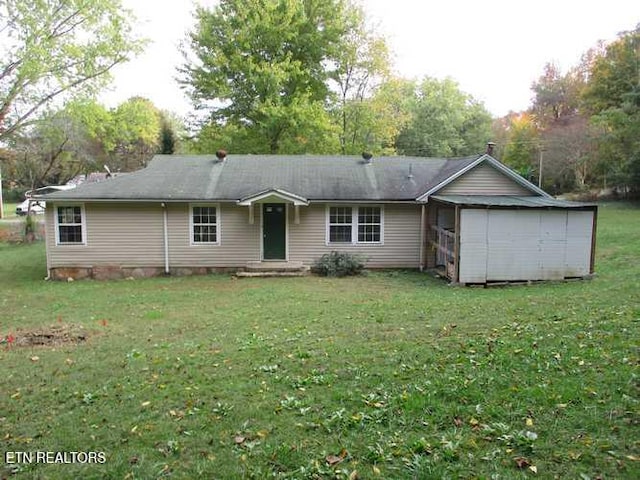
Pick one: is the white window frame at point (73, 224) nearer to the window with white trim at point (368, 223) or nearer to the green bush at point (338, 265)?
the green bush at point (338, 265)

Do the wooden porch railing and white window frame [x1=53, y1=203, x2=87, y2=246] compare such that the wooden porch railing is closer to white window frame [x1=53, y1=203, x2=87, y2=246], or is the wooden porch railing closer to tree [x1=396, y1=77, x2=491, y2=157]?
white window frame [x1=53, y1=203, x2=87, y2=246]

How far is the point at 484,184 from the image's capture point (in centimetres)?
1445

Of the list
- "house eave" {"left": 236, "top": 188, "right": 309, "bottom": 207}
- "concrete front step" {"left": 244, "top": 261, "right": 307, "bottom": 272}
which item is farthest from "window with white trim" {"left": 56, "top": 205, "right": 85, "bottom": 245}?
"concrete front step" {"left": 244, "top": 261, "right": 307, "bottom": 272}

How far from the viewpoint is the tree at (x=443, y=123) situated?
1700 inches

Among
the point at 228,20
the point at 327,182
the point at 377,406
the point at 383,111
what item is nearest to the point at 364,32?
the point at 383,111

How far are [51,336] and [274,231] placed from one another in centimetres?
843

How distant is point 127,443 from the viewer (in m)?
3.87

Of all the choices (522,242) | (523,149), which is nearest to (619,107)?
(523,149)

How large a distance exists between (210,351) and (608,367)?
4961mm

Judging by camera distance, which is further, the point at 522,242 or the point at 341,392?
the point at 522,242

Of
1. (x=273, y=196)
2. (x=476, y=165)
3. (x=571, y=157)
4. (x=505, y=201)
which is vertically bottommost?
(x=505, y=201)

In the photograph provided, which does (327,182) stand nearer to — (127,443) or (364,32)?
(127,443)

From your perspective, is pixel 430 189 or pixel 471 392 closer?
pixel 471 392

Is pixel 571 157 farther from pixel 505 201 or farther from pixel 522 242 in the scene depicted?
pixel 522 242
